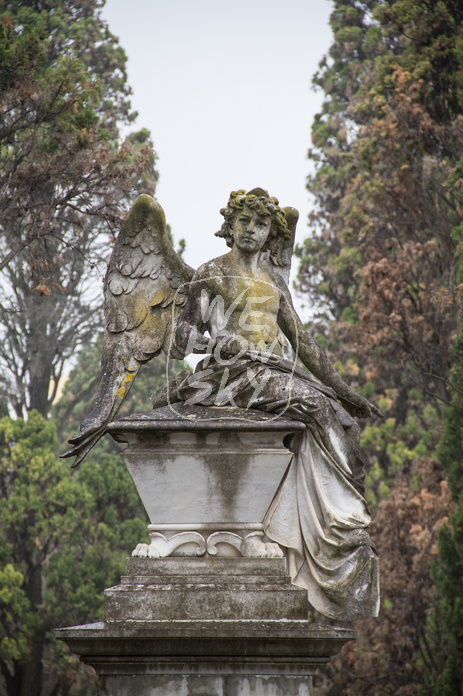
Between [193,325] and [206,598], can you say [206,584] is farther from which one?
[193,325]

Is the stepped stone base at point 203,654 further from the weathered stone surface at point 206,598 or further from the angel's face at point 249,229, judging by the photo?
the angel's face at point 249,229

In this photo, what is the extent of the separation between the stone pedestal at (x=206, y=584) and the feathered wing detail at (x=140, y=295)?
574 mm

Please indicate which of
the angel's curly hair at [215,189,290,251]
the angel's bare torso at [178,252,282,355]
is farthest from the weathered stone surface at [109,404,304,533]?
the angel's curly hair at [215,189,290,251]

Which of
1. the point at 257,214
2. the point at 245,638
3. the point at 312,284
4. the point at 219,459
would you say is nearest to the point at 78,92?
the point at 257,214

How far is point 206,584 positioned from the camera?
5.15 m

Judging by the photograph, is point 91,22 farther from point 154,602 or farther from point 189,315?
point 154,602

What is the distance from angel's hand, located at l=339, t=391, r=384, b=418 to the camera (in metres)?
6.04

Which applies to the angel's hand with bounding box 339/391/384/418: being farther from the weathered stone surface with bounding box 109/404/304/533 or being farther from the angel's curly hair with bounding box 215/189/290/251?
the angel's curly hair with bounding box 215/189/290/251

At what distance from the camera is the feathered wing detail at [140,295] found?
5918 mm

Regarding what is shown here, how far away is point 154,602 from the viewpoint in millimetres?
5094

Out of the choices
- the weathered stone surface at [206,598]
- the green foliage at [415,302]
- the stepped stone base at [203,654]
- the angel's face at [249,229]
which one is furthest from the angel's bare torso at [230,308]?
the green foliage at [415,302]

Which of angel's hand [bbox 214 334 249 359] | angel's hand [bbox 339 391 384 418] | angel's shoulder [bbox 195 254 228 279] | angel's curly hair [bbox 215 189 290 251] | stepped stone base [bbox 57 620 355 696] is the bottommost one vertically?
stepped stone base [bbox 57 620 355 696]

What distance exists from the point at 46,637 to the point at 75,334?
6705mm

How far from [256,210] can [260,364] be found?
3.12ft
